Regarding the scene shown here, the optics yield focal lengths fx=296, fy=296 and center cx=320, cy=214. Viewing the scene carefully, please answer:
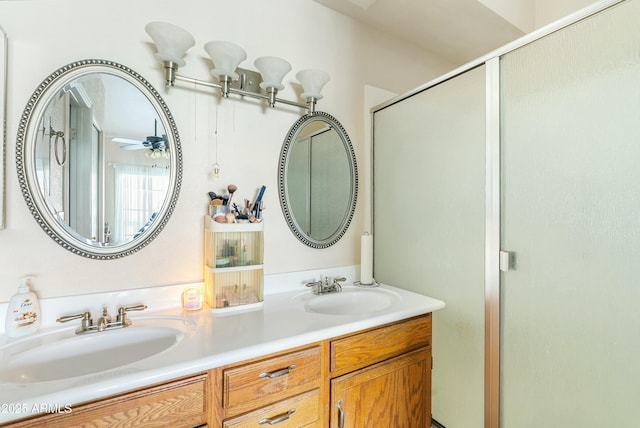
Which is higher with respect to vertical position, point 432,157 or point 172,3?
point 172,3

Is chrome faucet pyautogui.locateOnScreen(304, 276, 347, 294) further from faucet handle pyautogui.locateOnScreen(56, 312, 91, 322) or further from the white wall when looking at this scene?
faucet handle pyautogui.locateOnScreen(56, 312, 91, 322)

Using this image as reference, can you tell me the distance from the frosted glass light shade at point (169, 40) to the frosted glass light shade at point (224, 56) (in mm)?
85

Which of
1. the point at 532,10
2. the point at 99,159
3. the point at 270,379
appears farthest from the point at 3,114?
the point at 532,10

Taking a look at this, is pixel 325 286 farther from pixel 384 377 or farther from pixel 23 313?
pixel 23 313

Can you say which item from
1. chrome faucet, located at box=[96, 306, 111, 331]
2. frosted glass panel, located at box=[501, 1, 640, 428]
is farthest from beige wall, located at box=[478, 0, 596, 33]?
chrome faucet, located at box=[96, 306, 111, 331]

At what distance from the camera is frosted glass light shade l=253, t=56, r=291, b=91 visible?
1.37 m

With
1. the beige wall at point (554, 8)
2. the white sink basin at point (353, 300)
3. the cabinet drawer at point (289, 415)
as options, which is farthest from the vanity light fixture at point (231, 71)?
the beige wall at point (554, 8)

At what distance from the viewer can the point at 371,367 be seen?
3.84ft

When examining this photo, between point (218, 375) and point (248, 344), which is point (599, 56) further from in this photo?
point (218, 375)

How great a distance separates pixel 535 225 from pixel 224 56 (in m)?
1.40

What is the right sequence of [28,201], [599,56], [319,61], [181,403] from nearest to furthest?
[181,403], [599,56], [28,201], [319,61]

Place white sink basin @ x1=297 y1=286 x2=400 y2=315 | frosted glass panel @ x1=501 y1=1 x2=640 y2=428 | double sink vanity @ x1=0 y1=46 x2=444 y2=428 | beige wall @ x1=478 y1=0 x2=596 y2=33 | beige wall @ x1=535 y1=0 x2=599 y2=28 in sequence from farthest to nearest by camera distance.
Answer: beige wall @ x1=535 y1=0 x2=599 y2=28 < beige wall @ x1=478 y1=0 x2=596 y2=33 < white sink basin @ x1=297 y1=286 x2=400 y2=315 < frosted glass panel @ x1=501 y1=1 x2=640 y2=428 < double sink vanity @ x1=0 y1=46 x2=444 y2=428

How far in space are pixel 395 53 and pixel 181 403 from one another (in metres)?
2.17

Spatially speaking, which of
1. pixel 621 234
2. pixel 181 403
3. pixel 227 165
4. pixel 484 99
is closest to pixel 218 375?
pixel 181 403
